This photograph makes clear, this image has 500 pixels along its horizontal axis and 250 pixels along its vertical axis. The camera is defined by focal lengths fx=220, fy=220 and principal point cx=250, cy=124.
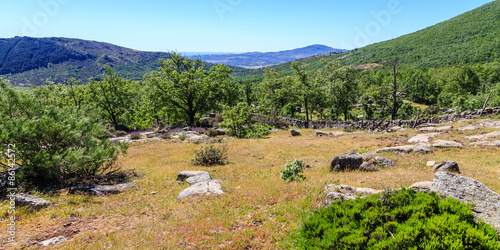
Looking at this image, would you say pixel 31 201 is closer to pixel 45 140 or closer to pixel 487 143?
pixel 45 140

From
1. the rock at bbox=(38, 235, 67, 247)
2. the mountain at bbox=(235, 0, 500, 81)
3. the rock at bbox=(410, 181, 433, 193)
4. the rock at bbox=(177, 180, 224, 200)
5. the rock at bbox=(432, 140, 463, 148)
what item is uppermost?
the mountain at bbox=(235, 0, 500, 81)

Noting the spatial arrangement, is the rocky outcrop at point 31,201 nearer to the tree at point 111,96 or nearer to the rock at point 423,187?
the rock at point 423,187

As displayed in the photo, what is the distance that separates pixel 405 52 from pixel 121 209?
233629 mm

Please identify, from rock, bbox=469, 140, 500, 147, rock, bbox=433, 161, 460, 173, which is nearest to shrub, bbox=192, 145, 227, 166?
rock, bbox=433, 161, 460, 173

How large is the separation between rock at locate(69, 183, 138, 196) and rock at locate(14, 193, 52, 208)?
4.29 feet

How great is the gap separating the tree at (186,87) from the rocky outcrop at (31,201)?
25.5 meters

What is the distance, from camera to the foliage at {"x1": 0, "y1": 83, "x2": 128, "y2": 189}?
8.54 m

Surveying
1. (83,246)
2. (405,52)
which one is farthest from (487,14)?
(83,246)

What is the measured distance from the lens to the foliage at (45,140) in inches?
336

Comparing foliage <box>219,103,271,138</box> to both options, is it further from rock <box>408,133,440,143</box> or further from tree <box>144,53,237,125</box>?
rock <box>408,133,440,143</box>

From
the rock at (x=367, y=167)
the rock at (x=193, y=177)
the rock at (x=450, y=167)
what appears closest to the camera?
the rock at (x=450, y=167)

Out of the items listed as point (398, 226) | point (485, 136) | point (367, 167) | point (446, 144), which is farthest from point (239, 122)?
point (398, 226)

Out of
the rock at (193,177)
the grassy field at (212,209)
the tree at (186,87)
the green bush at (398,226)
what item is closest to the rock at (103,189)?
the grassy field at (212,209)

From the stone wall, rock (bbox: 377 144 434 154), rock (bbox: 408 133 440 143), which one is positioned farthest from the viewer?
the stone wall
